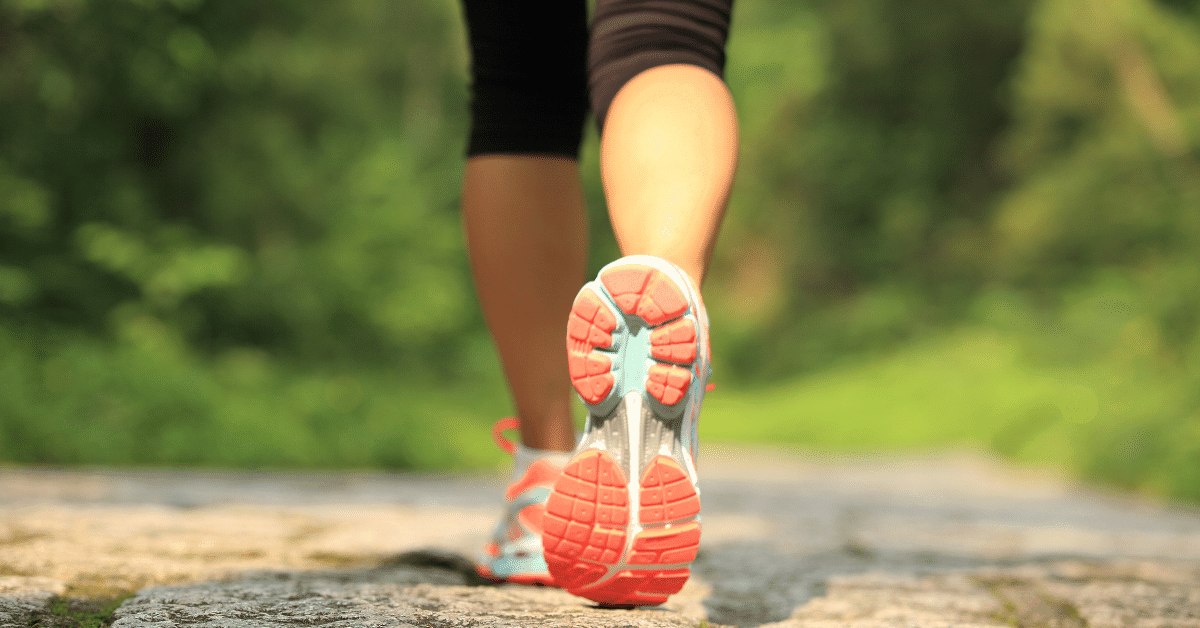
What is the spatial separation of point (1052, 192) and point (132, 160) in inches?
403

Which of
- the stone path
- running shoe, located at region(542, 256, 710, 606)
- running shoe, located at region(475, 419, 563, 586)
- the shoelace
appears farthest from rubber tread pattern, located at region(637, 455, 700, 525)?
the shoelace

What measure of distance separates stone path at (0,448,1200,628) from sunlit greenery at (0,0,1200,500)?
4.68 feet

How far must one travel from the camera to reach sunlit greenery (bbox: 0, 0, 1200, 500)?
4.21 metres

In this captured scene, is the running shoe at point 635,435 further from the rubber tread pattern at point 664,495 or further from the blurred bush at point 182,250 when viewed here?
the blurred bush at point 182,250

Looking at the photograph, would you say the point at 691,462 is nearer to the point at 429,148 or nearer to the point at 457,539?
the point at 457,539

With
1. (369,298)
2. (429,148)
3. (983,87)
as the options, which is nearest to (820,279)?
(983,87)

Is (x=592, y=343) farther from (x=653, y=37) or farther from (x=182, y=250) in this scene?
(x=182, y=250)

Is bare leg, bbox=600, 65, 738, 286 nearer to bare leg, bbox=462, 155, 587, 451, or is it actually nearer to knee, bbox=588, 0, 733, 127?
knee, bbox=588, 0, 733, 127

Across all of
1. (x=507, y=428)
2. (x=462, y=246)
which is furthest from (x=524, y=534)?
(x=462, y=246)

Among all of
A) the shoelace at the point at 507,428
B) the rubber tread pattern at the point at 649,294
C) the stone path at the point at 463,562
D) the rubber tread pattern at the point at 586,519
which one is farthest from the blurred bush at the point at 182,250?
the rubber tread pattern at the point at 649,294

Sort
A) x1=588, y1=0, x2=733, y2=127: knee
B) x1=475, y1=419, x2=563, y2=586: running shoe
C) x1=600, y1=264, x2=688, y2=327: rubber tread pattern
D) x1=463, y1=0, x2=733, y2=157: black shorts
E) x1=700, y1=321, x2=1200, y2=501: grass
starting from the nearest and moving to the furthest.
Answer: x1=600, y1=264, x2=688, y2=327: rubber tread pattern < x1=588, y1=0, x2=733, y2=127: knee < x1=475, y1=419, x2=563, y2=586: running shoe < x1=463, y1=0, x2=733, y2=157: black shorts < x1=700, y1=321, x2=1200, y2=501: grass

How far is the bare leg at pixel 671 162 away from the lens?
98 cm

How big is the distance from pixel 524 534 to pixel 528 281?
1.12 feet

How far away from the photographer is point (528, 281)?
1.32m
